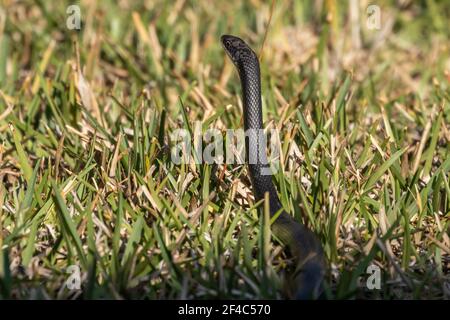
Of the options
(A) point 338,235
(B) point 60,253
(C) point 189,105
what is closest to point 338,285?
(A) point 338,235

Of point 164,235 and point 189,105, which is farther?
point 189,105

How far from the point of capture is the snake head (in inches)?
136

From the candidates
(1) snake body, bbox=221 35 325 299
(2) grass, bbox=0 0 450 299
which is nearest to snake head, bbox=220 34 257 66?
(1) snake body, bbox=221 35 325 299

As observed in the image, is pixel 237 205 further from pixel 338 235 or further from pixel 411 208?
pixel 411 208

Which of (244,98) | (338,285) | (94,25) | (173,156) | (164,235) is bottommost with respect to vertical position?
(338,285)

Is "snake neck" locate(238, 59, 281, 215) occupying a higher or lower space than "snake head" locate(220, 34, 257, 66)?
lower

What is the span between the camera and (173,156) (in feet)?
11.1

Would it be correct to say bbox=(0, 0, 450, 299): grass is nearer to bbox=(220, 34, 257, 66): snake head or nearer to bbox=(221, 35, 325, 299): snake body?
bbox=(221, 35, 325, 299): snake body

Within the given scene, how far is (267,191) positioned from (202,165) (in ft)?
1.17

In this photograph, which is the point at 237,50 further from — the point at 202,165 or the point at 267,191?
the point at 267,191

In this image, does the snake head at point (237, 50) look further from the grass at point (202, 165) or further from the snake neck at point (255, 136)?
the grass at point (202, 165)

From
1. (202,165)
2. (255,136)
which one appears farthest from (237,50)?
(202,165)

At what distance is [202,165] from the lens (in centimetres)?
330

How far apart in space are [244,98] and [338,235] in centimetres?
74
